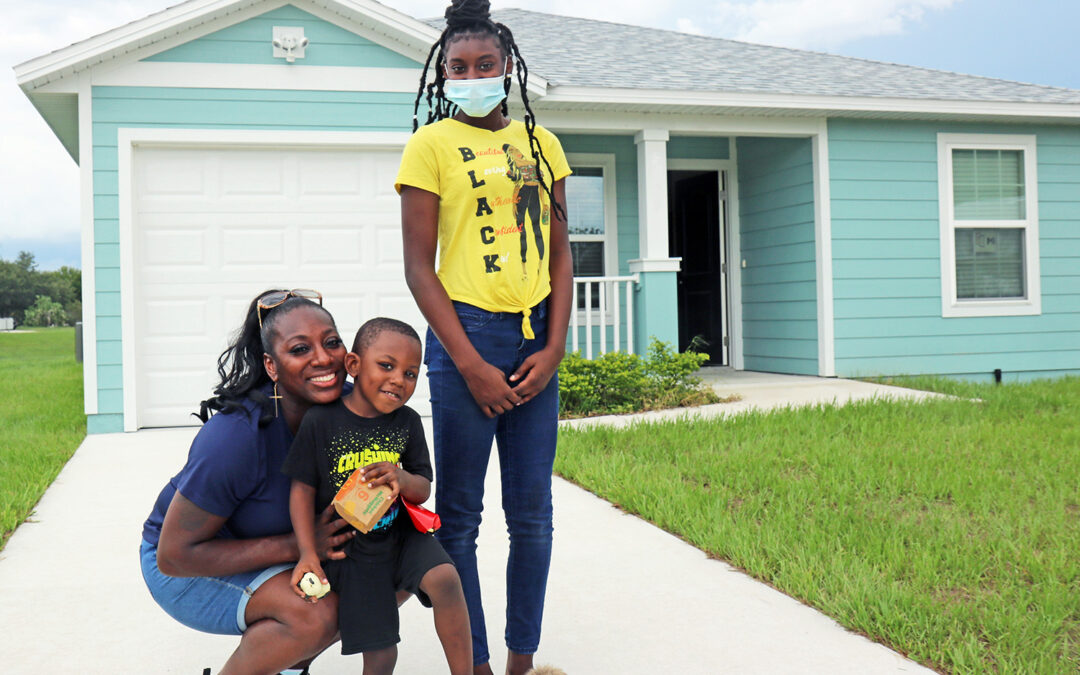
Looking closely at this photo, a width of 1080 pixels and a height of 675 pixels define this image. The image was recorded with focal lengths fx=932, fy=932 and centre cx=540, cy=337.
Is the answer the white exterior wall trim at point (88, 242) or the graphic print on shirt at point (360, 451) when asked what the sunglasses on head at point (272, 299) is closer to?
the graphic print on shirt at point (360, 451)

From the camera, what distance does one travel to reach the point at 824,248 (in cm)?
914

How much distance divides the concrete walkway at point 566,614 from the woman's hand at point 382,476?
848 millimetres

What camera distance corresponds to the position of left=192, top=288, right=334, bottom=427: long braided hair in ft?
7.03

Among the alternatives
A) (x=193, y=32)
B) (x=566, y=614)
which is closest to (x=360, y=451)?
(x=566, y=614)

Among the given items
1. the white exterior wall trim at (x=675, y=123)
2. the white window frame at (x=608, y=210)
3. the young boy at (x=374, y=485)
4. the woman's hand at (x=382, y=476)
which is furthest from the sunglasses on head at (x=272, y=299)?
the white window frame at (x=608, y=210)

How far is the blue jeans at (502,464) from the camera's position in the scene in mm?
2273

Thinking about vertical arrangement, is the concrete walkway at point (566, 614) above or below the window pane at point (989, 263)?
below

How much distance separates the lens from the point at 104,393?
7078 mm

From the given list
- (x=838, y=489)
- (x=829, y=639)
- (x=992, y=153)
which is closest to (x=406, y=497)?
(x=829, y=639)

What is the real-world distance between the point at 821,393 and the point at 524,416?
6.15m

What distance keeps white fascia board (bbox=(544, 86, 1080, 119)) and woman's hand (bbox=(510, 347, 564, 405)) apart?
608cm

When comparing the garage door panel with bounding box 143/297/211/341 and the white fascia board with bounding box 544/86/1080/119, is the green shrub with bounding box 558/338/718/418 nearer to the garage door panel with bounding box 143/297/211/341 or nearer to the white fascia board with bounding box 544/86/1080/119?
the white fascia board with bounding box 544/86/1080/119

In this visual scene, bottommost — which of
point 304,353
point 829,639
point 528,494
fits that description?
point 829,639

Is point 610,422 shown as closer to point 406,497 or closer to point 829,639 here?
point 829,639
